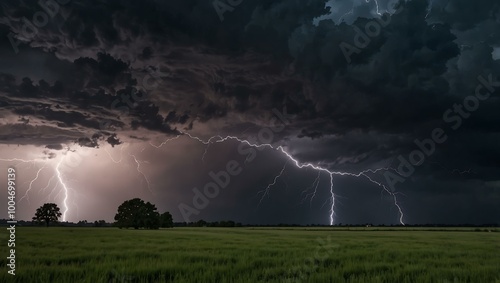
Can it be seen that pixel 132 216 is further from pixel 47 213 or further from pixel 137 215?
pixel 47 213

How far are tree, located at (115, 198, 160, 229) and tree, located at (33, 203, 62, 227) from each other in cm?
1557

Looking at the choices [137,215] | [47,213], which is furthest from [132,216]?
[47,213]

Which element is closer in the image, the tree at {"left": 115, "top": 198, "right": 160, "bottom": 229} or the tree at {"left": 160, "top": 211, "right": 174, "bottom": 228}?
the tree at {"left": 115, "top": 198, "right": 160, "bottom": 229}

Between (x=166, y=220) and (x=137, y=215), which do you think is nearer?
(x=137, y=215)

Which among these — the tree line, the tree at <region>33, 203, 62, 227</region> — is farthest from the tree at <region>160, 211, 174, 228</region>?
the tree at <region>33, 203, 62, 227</region>

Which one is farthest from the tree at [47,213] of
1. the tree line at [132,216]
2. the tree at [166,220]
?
the tree at [166,220]

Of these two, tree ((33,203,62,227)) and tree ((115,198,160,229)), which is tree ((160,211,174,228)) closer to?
tree ((115,198,160,229))

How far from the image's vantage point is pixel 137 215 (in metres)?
75.5

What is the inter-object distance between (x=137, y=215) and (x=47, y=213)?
2321 centimetres

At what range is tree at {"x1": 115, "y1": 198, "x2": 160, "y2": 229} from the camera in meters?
74.5

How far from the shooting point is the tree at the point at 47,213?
80.8 m

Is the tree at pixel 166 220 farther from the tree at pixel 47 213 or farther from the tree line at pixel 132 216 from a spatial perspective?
the tree at pixel 47 213

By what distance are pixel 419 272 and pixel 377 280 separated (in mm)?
2186

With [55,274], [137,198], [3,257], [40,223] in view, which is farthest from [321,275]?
[40,223]
